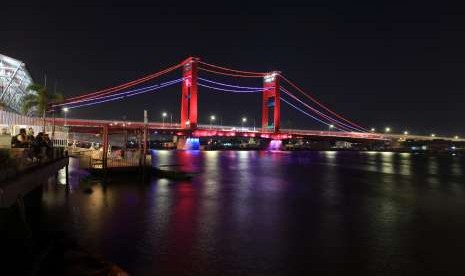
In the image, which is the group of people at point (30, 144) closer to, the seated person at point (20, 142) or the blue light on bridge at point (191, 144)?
the seated person at point (20, 142)

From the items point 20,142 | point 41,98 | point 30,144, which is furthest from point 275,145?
point 20,142

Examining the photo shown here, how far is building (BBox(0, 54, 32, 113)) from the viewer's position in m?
54.9

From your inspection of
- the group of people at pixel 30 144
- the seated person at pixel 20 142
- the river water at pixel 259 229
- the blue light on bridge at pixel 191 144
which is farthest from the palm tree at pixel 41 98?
the blue light on bridge at pixel 191 144

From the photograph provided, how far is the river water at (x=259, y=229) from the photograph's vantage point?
1195cm

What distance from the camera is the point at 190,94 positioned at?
8475 cm

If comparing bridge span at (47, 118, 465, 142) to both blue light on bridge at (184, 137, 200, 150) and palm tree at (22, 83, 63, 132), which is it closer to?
blue light on bridge at (184, 137, 200, 150)

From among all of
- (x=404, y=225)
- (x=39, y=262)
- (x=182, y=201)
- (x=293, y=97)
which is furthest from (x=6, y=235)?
(x=293, y=97)

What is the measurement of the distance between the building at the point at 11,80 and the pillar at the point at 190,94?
30237mm

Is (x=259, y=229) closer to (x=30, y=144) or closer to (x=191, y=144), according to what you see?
(x=30, y=144)

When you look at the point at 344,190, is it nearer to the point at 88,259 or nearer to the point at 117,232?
the point at 117,232

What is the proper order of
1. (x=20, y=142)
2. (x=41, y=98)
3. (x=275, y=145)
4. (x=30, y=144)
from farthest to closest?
(x=275, y=145) < (x=41, y=98) < (x=30, y=144) < (x=20, y=142)

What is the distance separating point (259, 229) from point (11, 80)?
163ft

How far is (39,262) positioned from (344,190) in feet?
80.6

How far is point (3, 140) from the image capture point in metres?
18.5
